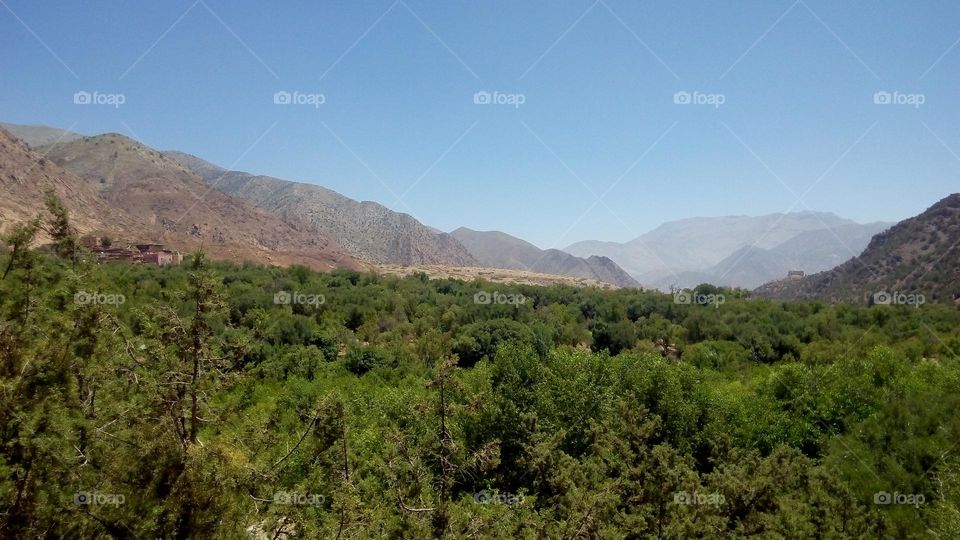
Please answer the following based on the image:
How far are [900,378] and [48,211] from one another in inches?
1575

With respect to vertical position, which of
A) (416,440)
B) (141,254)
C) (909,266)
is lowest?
(416,440)

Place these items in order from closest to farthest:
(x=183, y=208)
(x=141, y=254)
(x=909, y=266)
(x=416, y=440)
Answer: (x=416, y=440) < (x=141, y=254) < (x=909, y=266) < (x=183, y=208)

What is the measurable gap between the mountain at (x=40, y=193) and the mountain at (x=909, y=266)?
15848cm

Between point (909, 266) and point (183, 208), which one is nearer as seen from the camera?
point (909, 266)

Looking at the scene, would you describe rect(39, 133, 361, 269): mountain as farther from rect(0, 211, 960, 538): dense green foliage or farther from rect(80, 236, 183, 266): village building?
rect(0, 211, 960, 538): dense green foliage

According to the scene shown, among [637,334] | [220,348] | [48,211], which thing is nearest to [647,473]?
[220,348]

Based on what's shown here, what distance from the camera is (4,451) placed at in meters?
7.94

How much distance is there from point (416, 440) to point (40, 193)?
12330 centimetres

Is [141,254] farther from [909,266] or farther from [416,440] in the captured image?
[909,266]

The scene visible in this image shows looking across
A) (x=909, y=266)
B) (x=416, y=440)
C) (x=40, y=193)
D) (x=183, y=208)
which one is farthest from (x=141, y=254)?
(x=909, y=266)

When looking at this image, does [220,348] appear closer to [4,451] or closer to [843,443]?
[4,451]

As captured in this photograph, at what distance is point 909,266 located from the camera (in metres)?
125

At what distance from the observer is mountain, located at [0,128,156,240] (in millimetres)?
102125

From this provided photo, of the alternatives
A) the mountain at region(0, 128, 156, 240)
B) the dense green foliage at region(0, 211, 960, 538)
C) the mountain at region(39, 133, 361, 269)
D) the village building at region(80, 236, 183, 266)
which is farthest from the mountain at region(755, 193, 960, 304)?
the mountain at region(0, 128, 156, 240)
